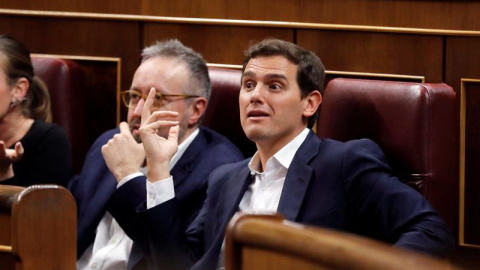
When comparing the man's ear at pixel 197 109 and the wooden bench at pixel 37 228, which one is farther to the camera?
the man's ear at pixel 197 109

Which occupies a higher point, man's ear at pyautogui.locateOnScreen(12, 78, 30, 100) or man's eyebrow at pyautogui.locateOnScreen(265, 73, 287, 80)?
man's eyebrow at pyautogui.locateOnScreen(265, 73, 287, 80)

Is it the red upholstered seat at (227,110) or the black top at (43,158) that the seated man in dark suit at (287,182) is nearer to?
the red upholstered seat at (227,110)

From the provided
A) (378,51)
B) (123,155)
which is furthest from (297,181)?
(378,51)

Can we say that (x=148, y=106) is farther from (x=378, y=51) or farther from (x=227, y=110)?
(x=378, y=51)

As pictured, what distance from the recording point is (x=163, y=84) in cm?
138

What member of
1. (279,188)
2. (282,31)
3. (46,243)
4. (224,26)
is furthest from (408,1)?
(46,243)

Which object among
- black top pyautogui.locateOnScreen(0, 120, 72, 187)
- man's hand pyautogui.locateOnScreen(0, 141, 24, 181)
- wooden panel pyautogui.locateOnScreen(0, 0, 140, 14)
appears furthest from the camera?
wooden panel pyautogui.locateOnScreen(0, 0, 140, 14)

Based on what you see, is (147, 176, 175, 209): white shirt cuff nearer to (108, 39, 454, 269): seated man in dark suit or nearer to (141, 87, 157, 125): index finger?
(108, 39, 454, 269): seated man in dark suit

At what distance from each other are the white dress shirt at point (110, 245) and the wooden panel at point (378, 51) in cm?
27

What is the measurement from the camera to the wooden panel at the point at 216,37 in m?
1.57

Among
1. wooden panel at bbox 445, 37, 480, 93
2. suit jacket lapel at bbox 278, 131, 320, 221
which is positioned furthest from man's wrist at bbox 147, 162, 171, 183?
wooden panel at bbox 445, 37, 480, 93

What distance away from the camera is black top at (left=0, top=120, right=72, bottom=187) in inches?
58.6

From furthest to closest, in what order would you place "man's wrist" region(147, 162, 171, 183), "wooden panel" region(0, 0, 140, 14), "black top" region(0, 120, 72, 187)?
"wooden panel" region(0, 0, 140, 14), "black top" region(0, 120, 72, 187), "man's wrist" region(147, 162, 171, 183)

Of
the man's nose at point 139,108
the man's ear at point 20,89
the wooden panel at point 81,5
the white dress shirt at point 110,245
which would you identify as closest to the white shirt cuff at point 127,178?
the white dress shirt at point 110,245
